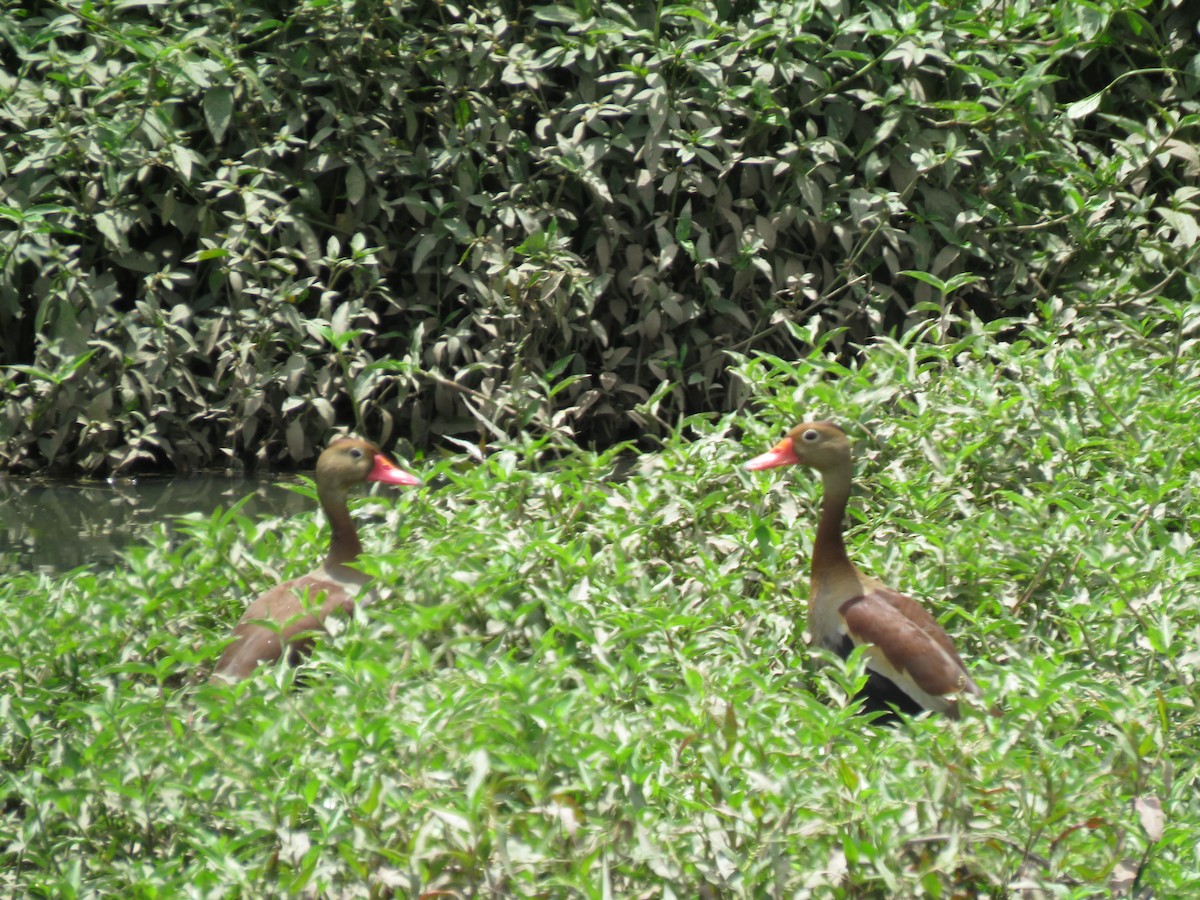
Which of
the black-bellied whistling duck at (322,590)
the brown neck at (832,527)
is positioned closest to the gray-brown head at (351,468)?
the black-bellied whistling duck at (322,590)

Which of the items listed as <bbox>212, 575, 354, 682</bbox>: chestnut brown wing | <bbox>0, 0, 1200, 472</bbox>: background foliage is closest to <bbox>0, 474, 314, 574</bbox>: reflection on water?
<bbox>0, 0, 1200, 472</bbox>: background foliage

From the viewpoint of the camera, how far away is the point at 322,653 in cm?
322

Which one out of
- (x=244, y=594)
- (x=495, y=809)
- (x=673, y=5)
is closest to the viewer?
(x=495, y=809)

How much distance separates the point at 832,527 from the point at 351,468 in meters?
1.38

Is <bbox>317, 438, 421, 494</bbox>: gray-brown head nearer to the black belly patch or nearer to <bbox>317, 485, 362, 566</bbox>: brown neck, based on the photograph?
<bbox>317, 485, 362, 566</bbox>: brown neck

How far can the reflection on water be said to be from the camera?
5.86 metres

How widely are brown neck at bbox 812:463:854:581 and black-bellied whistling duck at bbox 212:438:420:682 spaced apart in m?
1.19

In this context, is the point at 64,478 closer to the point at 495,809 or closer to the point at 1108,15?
the point at 495,809

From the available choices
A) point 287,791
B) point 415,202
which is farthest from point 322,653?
point 415,202

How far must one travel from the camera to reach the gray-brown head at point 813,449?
4293 mm

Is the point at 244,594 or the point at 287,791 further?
the point at 244,594

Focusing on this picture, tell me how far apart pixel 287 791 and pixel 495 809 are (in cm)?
39

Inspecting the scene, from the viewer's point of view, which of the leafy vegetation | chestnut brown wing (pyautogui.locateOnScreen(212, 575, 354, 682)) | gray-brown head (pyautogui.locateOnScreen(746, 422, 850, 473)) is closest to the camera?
the leafy vegetation

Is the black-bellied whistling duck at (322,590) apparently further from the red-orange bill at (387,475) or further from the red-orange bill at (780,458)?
the red-orange bill at (780,458)
